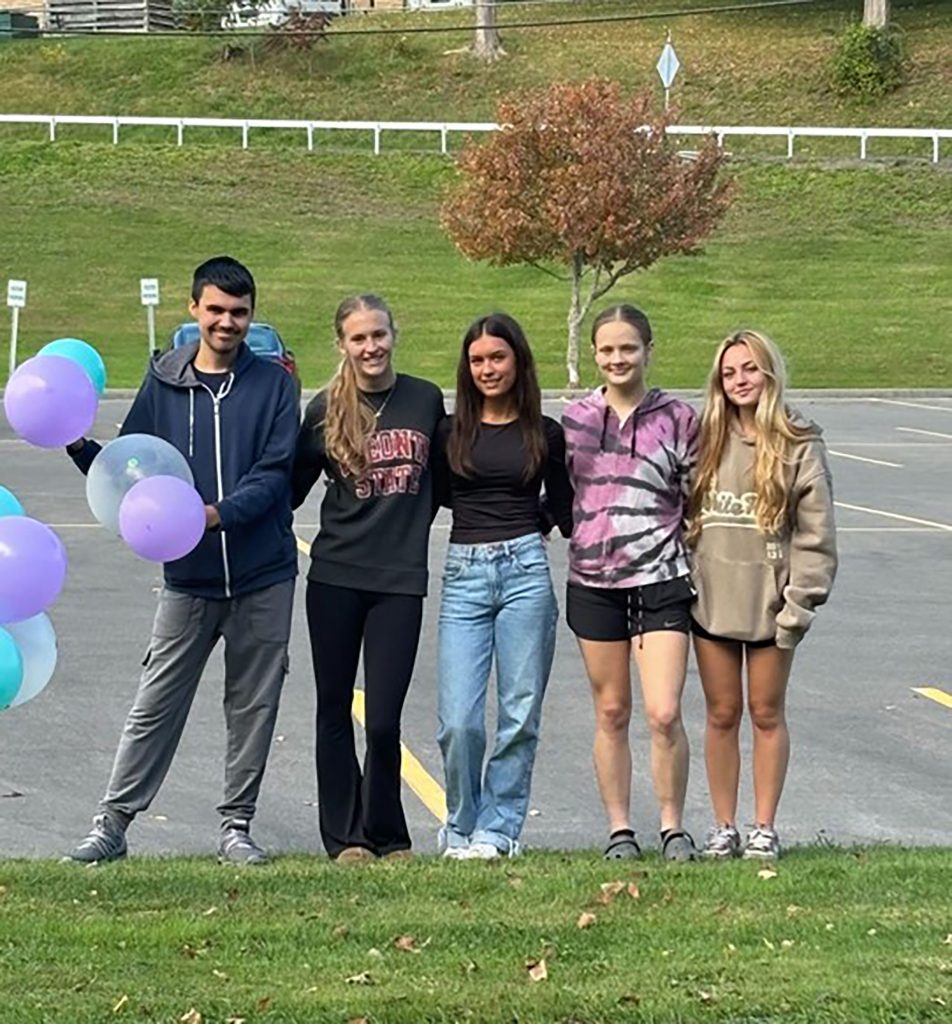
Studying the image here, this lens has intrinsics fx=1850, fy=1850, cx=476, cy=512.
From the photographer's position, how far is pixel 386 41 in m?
61.2

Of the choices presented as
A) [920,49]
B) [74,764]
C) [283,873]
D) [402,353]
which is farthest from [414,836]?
[920,49]

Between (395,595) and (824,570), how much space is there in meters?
1.43

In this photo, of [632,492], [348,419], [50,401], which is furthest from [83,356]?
[632,492]

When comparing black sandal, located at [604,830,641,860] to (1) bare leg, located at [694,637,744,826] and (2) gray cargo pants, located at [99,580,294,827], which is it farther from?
(2) gray cargo pants, located at [99,580,294,827]

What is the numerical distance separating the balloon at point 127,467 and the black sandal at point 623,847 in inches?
74.8

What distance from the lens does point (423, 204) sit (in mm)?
49062

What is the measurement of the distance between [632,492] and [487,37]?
180 ft

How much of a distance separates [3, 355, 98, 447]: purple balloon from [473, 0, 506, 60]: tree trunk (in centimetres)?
5409

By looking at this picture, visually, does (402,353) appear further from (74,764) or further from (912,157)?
(74,764)

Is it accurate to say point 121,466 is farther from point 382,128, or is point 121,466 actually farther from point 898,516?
point 382,128

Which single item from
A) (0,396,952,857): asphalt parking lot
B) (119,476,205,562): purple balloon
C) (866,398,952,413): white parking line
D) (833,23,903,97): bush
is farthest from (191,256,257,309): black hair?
(833,23,903,97): bush

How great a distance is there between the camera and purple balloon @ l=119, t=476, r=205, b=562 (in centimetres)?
565

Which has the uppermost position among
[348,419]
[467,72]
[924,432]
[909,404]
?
[467,72]

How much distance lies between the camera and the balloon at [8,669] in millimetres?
5430
